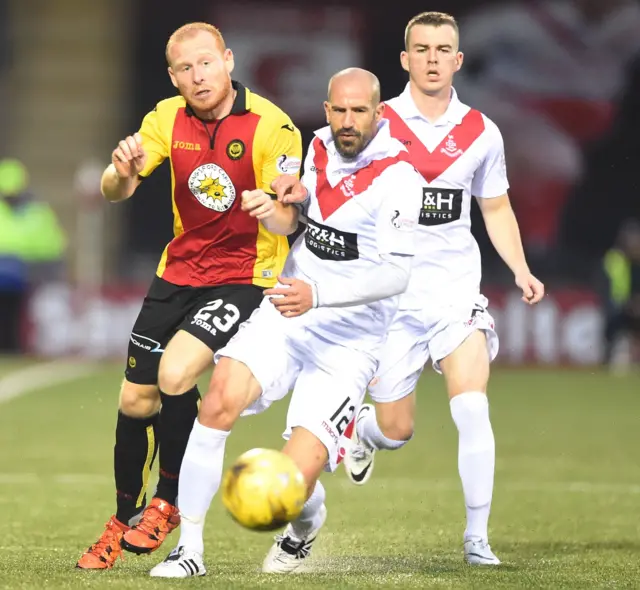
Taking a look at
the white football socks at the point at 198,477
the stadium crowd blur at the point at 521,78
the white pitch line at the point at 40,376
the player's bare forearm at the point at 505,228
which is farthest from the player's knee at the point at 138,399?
the stadium crowd blur at the point at 521,78

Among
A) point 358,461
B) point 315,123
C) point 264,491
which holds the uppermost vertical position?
point 315,123

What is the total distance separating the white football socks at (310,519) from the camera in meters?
6.86

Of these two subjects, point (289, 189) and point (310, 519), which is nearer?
point (289, 189)

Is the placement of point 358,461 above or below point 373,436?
below

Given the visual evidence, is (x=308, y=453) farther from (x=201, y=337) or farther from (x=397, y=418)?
(x=397, y=418)

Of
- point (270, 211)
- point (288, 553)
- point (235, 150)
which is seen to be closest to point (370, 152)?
point (270, 211)

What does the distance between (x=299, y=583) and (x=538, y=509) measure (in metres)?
3.11

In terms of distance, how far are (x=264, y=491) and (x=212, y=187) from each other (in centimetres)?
146

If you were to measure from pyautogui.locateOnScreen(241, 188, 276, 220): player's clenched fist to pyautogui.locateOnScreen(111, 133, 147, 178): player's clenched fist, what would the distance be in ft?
1.75

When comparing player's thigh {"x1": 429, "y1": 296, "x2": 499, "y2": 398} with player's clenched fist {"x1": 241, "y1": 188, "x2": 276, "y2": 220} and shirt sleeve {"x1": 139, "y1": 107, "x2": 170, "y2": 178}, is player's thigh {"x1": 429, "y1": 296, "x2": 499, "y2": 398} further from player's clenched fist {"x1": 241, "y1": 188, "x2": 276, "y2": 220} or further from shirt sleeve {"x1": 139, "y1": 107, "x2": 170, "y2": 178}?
shirt sleeve {"x1": 139, "y1": 107, "x2": 170, "y2": 178}

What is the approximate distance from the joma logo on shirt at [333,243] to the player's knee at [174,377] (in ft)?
2.40

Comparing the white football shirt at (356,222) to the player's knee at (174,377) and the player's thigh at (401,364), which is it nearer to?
the player's knee at (174,377)

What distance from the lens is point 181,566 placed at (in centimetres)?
634

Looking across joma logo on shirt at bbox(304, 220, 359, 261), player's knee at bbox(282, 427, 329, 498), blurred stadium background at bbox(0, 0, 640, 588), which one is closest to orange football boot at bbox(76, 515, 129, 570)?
player's knee at bbox(282, 427, 329, 498)
